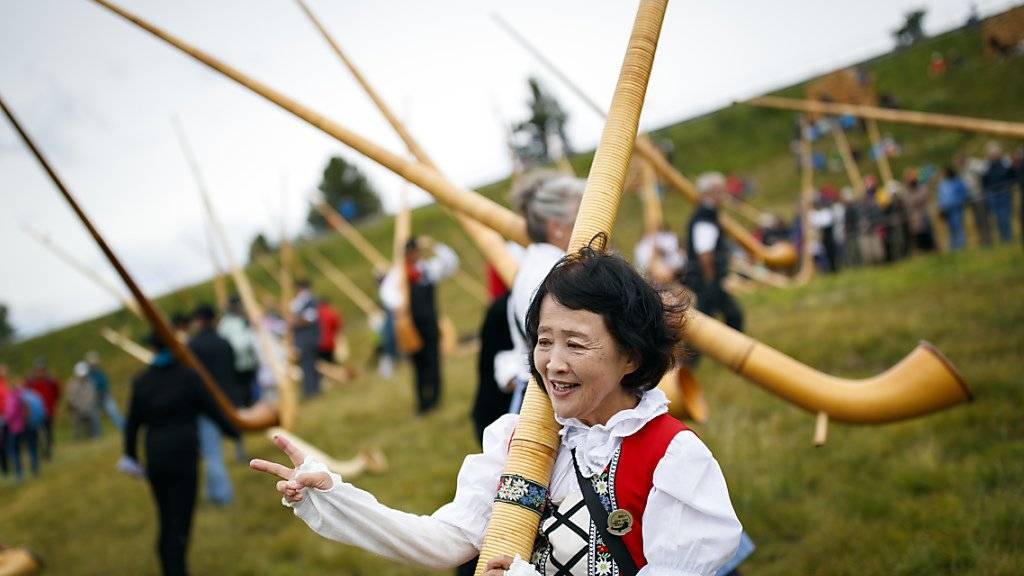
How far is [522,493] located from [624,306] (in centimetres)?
46

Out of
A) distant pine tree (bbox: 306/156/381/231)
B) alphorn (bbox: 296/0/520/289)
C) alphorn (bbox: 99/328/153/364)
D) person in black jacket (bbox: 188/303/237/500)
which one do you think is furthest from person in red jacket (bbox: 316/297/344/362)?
distant pine tree (bbox: 306/156/381/231)

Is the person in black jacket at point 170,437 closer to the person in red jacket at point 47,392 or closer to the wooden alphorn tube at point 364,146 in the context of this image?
the wooden alphorn tube at point 364,146

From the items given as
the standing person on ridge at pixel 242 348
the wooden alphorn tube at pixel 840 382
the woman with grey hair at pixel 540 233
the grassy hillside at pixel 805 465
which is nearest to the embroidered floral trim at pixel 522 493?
the woman with grey hair at pixel 540 233

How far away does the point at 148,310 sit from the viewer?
11.1 ft

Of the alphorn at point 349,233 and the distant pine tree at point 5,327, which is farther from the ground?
the alphorn at point 349,233

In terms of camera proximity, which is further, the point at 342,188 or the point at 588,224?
the point at 342,188

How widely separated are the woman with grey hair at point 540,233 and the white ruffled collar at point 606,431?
88 cm

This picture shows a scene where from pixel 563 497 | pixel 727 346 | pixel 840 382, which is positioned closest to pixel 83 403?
pixel 727 346

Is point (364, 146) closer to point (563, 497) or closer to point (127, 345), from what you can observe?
point (563, 497)

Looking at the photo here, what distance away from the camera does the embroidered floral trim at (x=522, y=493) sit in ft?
5.16

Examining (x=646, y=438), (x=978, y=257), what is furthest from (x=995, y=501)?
(x=978, y=257)

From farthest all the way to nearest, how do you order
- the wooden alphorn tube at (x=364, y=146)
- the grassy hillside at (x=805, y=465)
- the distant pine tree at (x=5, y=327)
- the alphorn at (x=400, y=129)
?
the distant pine tree at (x=5, y=327) → the grassy hillside at (x=805, y=465) → the alphorn at (x=400, y=129) → the wooden alphorn tube at (x=364, y=146)

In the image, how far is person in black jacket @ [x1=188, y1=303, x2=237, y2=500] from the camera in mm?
7000

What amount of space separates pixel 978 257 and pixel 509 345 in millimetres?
9247
